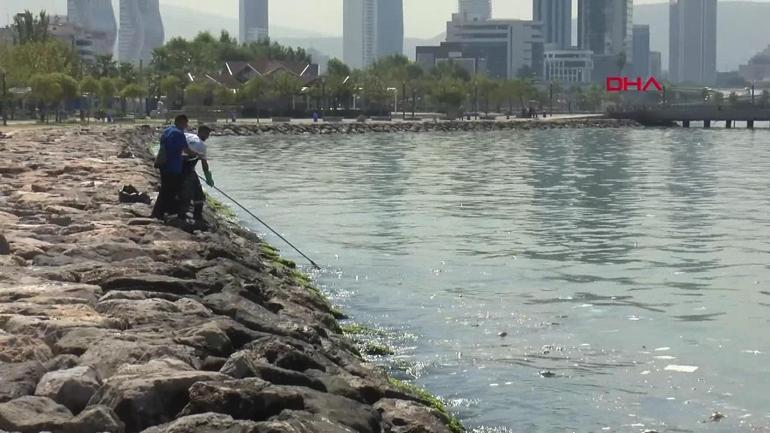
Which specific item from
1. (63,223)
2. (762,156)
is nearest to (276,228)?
(63,223)

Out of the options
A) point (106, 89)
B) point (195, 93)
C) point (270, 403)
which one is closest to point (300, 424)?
point (270, 403)

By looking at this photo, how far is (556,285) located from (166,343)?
9263 mm

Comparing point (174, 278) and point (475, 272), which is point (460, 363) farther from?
point (475, 272)

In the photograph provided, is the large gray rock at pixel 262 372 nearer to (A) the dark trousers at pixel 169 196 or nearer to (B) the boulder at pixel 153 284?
(B) the boulder at pixel 153 284

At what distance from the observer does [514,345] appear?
1295 centimetres

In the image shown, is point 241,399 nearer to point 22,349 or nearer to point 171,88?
point 22,349

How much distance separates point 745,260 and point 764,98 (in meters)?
165

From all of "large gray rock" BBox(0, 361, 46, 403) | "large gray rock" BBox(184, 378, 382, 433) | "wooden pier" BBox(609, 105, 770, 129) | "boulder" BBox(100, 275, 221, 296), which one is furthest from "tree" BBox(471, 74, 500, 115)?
"large gray rock" BBox(0, 361, 46, 403)

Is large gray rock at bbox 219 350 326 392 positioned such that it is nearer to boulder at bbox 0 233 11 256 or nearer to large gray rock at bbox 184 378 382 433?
large gray rock at bbox 184 378 382 433

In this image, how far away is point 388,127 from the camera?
319ft

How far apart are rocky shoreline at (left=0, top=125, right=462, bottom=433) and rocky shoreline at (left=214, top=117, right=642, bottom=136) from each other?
70.4 metres

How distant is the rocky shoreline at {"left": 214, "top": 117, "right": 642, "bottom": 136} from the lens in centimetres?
8738

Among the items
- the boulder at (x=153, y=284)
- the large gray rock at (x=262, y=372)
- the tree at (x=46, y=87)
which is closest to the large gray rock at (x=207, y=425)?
the large gray rock at (x=262, y=372)

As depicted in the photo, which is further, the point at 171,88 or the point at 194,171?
the point at 171,88
